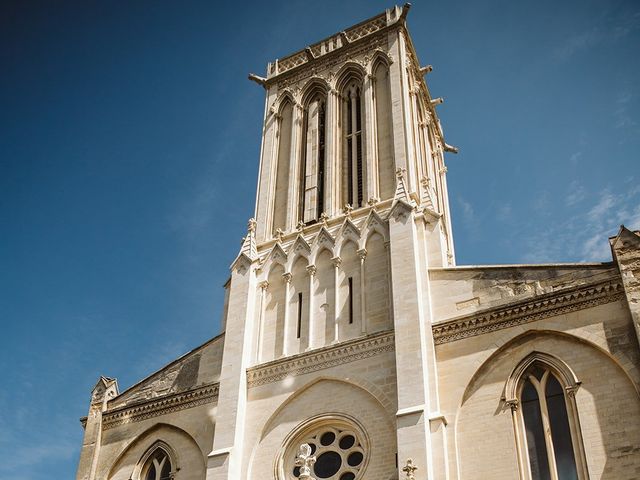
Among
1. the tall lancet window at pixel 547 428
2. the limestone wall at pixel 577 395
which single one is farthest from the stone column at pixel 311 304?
the tall lancet window at pixel 547 428

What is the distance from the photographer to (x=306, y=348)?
2130 centimetres

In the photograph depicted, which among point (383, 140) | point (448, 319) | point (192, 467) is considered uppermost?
point (383, 140)

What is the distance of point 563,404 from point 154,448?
11368mm

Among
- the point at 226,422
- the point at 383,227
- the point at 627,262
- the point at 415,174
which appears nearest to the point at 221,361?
the point at 226,422

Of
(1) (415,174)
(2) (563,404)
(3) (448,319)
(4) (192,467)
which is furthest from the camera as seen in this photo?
(1) (415,174)

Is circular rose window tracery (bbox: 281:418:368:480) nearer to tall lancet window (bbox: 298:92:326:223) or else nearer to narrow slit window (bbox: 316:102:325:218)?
tall lancet window (bbox: 298:92:326:223)

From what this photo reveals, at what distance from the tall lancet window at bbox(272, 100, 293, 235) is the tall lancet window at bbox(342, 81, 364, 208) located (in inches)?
82.4

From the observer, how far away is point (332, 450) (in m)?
19.1

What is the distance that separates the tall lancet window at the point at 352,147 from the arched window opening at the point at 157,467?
9429 mm

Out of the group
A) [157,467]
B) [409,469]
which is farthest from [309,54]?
[409,469]

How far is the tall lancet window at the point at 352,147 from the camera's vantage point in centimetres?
2525

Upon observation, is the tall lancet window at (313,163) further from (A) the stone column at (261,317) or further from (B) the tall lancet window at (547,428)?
(B) the tall lancet window at (547,428)

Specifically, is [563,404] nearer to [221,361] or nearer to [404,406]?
[404,406]

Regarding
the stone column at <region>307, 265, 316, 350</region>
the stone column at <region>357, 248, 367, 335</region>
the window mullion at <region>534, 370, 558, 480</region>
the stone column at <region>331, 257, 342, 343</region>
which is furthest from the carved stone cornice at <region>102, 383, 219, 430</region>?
the window mullion at <region>534, 370, 558, 480</region>
